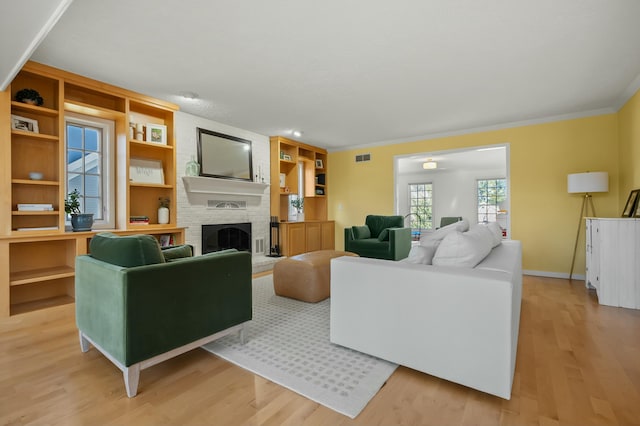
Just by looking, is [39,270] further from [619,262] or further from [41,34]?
[619,262]

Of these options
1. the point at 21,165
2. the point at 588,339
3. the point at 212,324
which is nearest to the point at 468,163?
the point at 588,339

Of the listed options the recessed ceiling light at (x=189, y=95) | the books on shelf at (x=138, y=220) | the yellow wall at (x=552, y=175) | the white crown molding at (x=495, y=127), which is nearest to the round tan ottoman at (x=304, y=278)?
the books on shelf at (x=138, y=220)

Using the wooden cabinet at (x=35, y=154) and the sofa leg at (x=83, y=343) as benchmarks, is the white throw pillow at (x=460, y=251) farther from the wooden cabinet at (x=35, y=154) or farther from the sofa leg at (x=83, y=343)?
the wooden cabinet at (x=35, y=154)

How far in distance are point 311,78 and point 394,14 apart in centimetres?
126

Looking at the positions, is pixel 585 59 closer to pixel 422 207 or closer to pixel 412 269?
pixel 412 269

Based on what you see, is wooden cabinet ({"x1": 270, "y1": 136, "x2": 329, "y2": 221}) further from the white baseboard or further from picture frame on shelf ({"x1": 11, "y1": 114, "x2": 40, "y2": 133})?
the white baseboard

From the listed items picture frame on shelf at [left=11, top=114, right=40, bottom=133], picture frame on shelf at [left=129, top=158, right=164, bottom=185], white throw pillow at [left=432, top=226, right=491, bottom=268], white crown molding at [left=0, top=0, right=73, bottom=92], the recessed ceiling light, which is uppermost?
the recessed ceiling light

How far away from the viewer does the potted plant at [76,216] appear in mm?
3281

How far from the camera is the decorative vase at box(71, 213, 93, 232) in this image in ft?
10.8

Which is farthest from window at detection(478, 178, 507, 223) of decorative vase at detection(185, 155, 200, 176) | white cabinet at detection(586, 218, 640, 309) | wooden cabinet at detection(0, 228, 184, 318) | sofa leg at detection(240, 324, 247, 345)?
wooden cabinet at detection(0, 228, 184, 318)

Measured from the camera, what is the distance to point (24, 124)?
10.2 feet

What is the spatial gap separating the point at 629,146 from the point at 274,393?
4984 mm

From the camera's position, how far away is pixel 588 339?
2344 millimetres

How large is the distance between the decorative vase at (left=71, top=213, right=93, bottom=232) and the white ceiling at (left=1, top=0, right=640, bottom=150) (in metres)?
1.54
